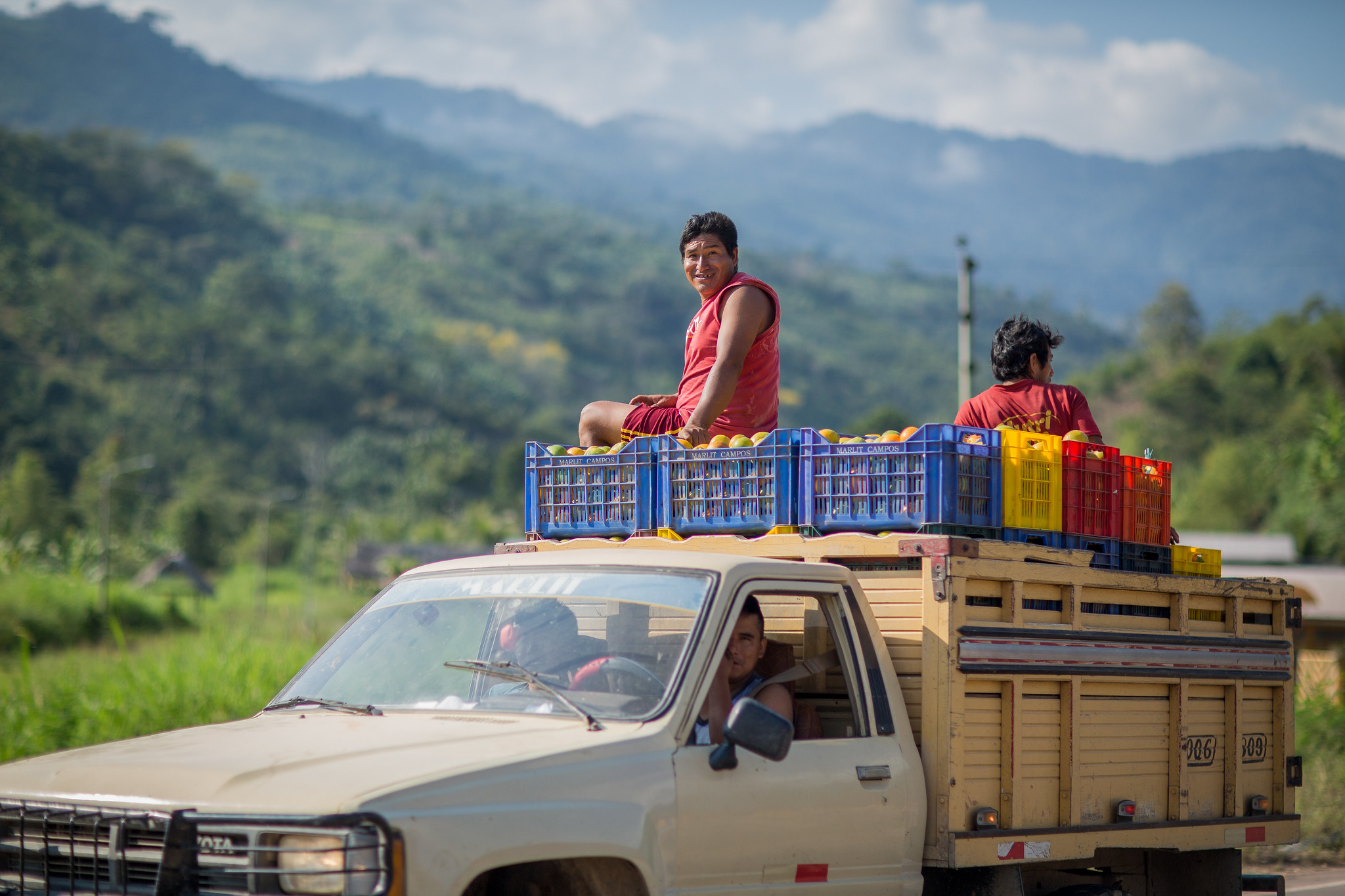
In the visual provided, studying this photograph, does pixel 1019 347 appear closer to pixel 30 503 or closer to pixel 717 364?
pixel 717 364

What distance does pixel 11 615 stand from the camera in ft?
120

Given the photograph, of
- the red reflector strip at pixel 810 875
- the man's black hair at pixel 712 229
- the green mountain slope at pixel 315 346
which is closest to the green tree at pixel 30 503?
the green mountain slope at pixel 315 346

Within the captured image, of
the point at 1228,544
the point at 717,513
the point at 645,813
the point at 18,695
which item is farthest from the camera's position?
the point at 1228,544

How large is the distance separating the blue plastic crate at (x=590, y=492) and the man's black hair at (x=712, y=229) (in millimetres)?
1236

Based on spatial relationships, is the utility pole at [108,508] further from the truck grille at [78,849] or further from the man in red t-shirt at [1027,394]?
the truck grille at [78,849]

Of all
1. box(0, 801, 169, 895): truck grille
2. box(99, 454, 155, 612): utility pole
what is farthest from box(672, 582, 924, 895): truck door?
box(99, 454, 155, 612): utility pole

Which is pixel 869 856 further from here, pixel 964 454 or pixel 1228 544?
pixel 1228 544

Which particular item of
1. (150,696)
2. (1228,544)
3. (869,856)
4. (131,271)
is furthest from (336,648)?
(131,271)

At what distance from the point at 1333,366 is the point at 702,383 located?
197 ft

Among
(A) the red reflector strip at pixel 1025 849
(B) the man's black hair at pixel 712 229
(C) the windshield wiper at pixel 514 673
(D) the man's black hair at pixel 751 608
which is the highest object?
(B) the man's black hair at pixel 712 229

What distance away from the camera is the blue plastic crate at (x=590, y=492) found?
18.8ft

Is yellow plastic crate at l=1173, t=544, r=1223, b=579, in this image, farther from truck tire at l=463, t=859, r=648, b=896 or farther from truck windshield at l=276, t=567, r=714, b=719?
truck tire at l=463, t=859, r=648, b=896

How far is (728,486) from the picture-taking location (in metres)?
5.50

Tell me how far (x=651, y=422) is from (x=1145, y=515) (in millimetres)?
2190
